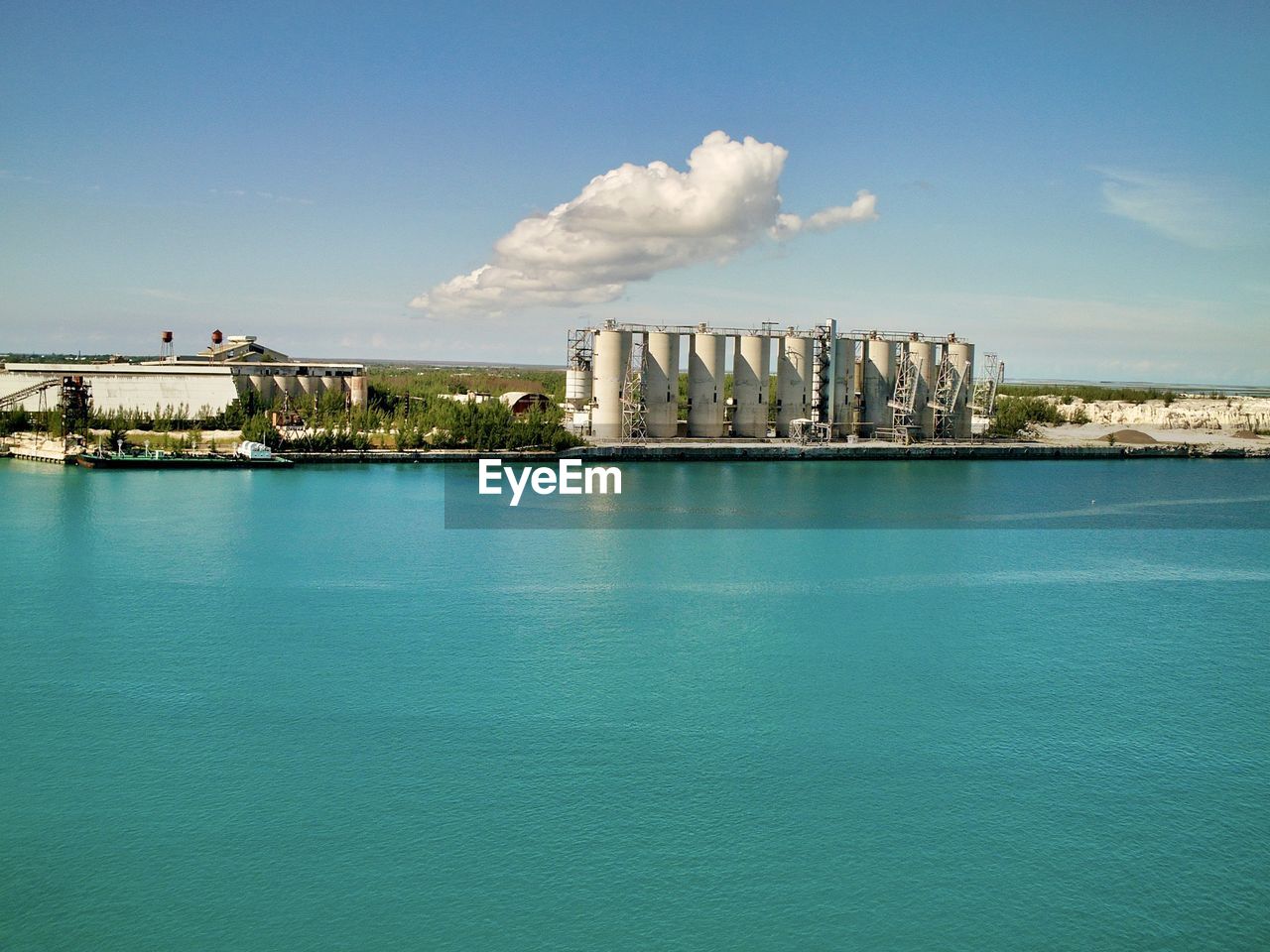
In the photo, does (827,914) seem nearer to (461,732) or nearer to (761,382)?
(461,732)

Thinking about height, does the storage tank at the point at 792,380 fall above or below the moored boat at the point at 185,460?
above

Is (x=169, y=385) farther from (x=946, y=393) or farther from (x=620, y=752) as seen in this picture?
(x=620, y=752)

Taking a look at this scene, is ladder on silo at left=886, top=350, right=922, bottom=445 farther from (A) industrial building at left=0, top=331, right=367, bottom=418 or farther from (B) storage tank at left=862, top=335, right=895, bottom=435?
(A) industrial building at left=0, top=331, right=367, bottom=418

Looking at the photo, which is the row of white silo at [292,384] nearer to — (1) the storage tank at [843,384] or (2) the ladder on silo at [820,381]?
(2) the ladder on silo at [820,381]

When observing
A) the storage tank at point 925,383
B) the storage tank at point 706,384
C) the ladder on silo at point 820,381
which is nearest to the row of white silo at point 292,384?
the storage tank at point 706,384

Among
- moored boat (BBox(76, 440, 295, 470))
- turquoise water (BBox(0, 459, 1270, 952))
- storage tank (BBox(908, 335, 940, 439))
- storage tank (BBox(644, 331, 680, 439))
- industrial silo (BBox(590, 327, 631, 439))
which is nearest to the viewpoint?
turquoise water (BBox(0, 459, 1270, 952))

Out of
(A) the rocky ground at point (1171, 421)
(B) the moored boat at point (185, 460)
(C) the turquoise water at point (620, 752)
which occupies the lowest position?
(C) the turquoise water at point (620, 752)


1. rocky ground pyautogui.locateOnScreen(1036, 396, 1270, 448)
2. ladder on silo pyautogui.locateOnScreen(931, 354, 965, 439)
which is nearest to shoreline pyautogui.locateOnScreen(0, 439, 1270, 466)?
ladder on silo pyautogui.locateOnScreen(931, 354, 965, 439)
